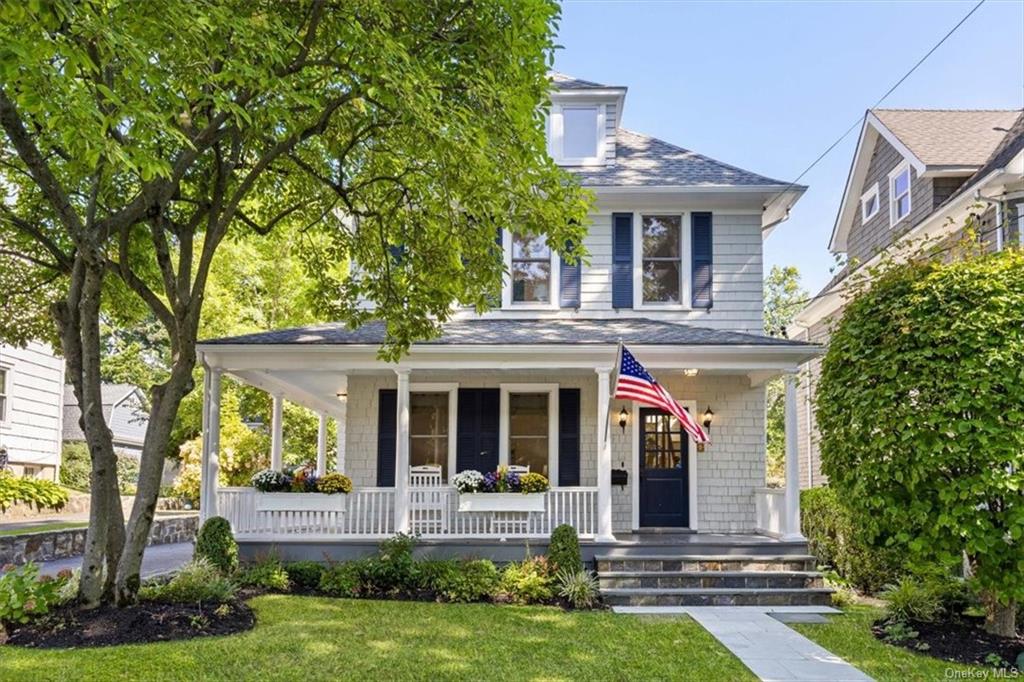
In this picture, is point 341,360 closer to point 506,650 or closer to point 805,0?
point 506,650

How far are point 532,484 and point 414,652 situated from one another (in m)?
4.02

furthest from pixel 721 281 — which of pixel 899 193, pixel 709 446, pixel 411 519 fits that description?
pixel 411 519

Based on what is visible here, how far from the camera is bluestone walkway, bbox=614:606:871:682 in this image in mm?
6449

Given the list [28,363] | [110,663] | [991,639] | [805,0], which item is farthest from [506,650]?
[28,363]

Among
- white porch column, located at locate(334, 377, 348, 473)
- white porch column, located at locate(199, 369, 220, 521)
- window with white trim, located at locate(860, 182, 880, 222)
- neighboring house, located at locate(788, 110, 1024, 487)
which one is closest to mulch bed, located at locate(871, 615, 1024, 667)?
neighboring house, located at locate(788, 110, 1024, 487)

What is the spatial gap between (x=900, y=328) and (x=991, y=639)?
9.64 feet

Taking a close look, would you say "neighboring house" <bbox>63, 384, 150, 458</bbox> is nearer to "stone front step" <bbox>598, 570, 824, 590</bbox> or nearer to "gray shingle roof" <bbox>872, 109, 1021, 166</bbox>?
"stone front step" <bbox>598, 570, 824, 590</bbox>

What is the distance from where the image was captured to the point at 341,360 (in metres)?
10.8

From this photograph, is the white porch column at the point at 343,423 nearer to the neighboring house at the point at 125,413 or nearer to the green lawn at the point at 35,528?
the green lawn at the point at 35,528

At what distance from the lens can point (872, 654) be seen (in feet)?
23.1

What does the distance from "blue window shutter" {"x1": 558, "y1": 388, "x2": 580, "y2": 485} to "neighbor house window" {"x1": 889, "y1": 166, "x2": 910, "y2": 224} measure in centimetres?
809

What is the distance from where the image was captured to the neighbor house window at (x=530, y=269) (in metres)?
13.1

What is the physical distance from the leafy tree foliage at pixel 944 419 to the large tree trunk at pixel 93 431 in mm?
7278

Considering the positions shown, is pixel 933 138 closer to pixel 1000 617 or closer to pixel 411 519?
pixel 1000 617
